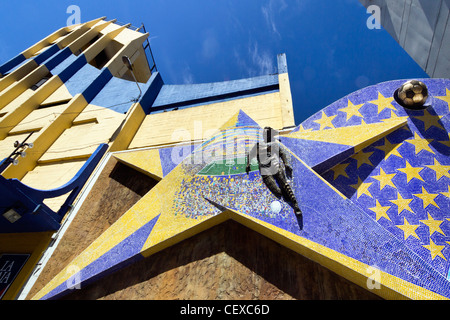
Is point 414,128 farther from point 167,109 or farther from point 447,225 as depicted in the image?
point 167,109

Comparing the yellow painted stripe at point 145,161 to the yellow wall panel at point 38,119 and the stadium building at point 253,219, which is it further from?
the yellow wall panel at point 38,119

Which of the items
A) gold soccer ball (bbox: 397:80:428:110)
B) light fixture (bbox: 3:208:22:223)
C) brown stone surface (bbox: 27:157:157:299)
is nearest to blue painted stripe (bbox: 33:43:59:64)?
brown stone surface (bbox: 27:157:157:299)

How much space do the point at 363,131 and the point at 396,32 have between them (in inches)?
196

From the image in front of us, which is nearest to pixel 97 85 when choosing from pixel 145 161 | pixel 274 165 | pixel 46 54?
pixel 46 54

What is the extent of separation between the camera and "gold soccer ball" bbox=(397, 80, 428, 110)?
7918 mm

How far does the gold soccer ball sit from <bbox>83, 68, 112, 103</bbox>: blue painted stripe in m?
18.8

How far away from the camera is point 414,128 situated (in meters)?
7.80

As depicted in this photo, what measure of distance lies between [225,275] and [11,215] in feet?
23.4

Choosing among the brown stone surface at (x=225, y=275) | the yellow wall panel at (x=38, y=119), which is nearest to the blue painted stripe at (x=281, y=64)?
the brown stone surface at (x=225, y=275)

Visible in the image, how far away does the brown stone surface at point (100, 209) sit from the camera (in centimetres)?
769

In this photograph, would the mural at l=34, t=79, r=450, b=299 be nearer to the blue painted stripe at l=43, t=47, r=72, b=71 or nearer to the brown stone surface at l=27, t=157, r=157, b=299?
the brown stone surface at l=27, t=157, r=157, b=299

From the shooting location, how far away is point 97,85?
1878 centimetres

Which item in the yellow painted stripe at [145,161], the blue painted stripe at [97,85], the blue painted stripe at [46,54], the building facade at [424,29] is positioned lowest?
the yellow painted stripe at [145,161]

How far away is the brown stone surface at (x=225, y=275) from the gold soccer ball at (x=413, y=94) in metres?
6.37
